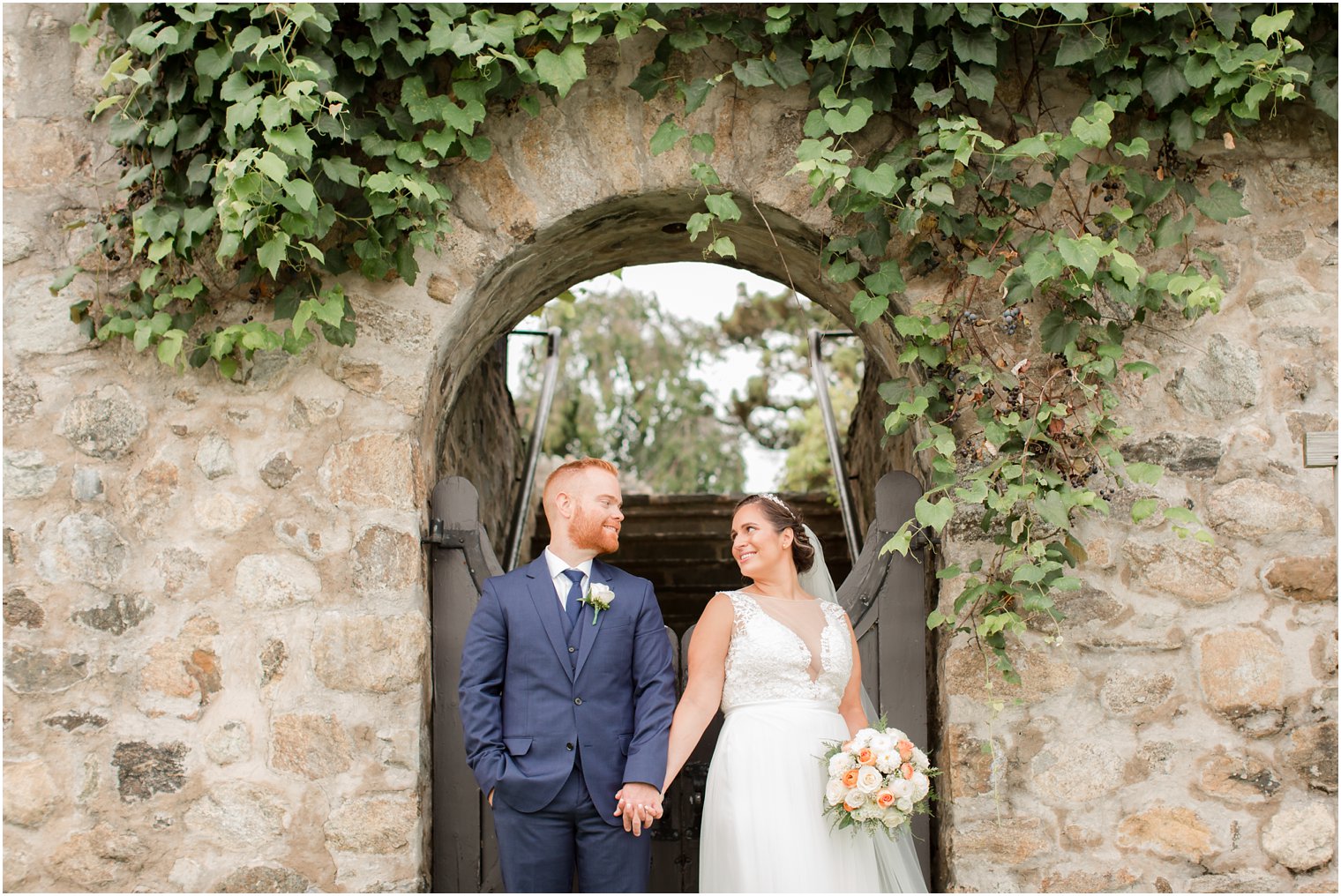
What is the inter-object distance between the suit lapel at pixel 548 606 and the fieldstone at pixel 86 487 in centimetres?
121

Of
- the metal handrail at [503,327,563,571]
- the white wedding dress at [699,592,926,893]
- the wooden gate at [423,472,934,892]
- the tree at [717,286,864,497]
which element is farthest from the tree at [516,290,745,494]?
the white wedding dress at [699,592,926,893]

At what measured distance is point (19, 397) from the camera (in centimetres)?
311

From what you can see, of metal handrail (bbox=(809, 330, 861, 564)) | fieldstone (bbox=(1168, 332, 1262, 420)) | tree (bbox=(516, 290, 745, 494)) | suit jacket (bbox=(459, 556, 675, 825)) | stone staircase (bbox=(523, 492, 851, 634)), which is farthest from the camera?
tree (bbox=(516, 290, 745, 494))

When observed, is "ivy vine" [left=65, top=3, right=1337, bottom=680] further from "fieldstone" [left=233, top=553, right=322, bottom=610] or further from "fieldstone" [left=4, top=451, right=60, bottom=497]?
"fieldstone" [left=233, top=553, right=322, bottom=610]

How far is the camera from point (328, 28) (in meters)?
2.78

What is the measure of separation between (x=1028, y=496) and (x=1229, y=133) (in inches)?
44.4

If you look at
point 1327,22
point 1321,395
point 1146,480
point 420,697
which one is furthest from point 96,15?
point 1321,395

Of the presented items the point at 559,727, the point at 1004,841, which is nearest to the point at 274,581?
the point at 559,727

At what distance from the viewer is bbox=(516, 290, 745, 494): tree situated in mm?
9969

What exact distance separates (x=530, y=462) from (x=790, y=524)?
105 inches

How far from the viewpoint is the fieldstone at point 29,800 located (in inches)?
117

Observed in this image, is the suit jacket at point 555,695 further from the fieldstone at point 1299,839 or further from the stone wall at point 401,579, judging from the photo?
the fieldstone at point 1299,839

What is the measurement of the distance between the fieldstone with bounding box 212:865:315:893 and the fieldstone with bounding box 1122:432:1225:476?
96.2 inches

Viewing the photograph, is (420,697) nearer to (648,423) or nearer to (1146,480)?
(1146,480)
